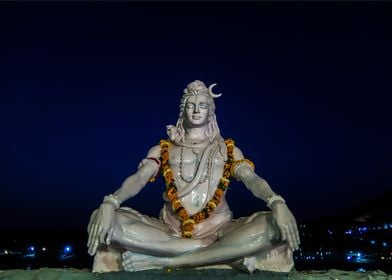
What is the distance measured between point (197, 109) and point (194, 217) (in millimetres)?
1197

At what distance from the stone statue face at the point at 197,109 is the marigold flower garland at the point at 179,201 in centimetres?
42

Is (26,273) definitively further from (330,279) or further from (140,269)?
(330,279)

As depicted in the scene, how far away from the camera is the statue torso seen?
17.0 feet

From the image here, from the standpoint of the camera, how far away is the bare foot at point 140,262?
452cm

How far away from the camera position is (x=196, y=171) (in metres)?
5.24

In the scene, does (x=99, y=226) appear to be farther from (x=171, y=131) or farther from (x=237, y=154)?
(x=237, y=154)

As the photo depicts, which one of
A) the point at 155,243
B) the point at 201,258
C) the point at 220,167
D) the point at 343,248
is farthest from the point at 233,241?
the point at 343,248

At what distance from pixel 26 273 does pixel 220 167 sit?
225 centimetres

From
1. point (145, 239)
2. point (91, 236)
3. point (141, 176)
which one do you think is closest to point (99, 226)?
point (91, 236)

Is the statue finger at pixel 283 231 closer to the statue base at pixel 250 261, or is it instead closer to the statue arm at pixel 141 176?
the statue base at pixel 250 261

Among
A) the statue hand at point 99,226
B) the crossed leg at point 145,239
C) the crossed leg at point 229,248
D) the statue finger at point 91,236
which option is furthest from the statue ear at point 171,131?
the statue finger at point 91,236

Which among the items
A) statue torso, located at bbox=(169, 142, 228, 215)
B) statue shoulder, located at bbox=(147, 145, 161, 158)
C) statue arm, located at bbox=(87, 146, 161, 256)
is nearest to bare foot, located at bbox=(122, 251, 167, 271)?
statue arm, located at bbox=(87, 146, 161, 256)

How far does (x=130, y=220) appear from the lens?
4.52 metres

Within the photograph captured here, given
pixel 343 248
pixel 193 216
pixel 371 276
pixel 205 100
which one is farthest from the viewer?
pixel 343 248
